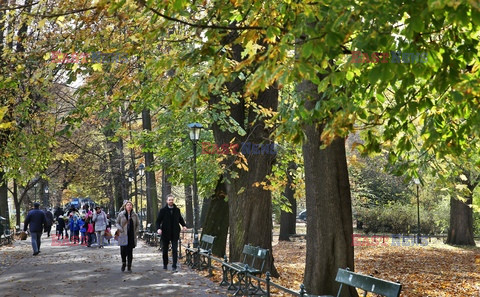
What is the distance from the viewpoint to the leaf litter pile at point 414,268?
51.3 ft

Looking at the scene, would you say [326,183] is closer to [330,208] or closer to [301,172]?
[330,208]

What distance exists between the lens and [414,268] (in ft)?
69.2

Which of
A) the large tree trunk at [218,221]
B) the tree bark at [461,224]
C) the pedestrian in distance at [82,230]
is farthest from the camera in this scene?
the tree bark at [461,224]

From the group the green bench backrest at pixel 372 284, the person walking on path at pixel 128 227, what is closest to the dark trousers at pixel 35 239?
the person walking on path at pixel 128 227

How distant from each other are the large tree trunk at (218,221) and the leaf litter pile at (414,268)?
1.98m

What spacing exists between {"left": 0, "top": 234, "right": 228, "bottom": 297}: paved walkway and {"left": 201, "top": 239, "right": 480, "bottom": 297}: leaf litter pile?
3.78 ft

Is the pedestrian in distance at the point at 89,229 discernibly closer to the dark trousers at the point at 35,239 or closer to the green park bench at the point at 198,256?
the dark trousers at the point at 35,239

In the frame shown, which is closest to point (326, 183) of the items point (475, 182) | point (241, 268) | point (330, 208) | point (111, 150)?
point (330, 208)

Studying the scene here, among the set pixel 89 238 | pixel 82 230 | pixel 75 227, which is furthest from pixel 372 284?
pixel 75 227

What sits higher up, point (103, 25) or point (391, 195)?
point (103, 25)

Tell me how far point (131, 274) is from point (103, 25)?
20.1ft

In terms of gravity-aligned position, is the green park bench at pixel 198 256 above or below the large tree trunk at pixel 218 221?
below

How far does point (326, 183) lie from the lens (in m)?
11.0

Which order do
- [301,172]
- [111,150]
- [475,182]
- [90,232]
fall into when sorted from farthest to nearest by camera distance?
1. [111,150]
2. [475,182]
3. [90,232]
4. [301,172]
